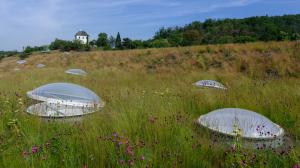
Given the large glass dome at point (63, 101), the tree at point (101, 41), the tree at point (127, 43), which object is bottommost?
the large glass dome at point (63, 101)

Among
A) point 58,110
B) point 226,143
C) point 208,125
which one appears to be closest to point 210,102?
point 208,125

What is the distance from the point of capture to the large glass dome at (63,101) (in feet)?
11.6

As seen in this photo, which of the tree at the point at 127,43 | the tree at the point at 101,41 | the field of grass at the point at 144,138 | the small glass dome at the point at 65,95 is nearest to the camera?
the field of grass at the point at 144,138

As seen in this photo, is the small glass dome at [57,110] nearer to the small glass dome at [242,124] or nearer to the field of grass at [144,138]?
the field of grass at [144,138]

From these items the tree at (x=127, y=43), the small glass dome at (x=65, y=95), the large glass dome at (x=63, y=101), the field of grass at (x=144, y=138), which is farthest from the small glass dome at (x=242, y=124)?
the tree at (x=127, y=43)

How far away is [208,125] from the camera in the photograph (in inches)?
112

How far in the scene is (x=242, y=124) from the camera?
2906 millimetres

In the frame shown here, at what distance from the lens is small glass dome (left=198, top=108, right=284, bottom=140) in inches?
106

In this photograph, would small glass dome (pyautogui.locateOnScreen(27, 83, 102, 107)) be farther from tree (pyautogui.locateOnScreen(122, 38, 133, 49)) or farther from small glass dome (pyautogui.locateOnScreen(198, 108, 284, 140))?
tree (pyautogui.locateOnScreen(122, 38, 133, 49))

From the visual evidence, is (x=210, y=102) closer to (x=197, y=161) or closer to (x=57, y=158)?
(x=197, y=161)

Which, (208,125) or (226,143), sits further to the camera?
(208,125)

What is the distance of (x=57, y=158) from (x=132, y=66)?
1520cm

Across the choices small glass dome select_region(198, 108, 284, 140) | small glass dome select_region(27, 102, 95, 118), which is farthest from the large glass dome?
small glass dome select_region(198, 108, 284, 140)

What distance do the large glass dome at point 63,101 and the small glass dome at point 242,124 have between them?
1604 mm
